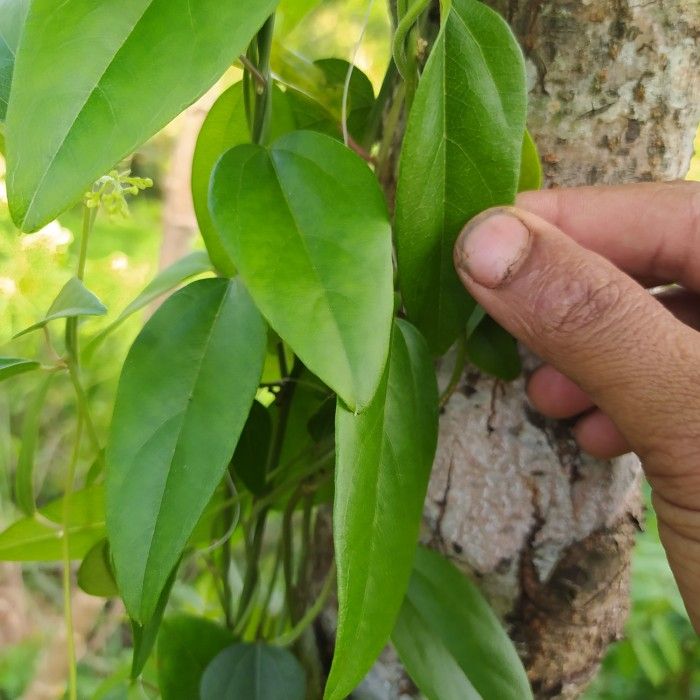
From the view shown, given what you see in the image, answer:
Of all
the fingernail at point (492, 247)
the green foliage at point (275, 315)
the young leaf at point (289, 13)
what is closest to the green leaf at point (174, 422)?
the green foliage at point (275, 315)

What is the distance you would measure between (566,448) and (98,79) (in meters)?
0.37

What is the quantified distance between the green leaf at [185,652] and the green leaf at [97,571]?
0.05 metres

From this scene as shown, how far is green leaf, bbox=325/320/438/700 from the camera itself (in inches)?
11.4

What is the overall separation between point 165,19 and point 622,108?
29cm

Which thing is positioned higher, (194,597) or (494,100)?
(494,100)

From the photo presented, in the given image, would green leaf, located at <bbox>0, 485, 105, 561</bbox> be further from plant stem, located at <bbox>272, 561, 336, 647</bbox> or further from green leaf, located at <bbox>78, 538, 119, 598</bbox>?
plant stem, located at <bbox>272, 561, 336, 647</bbox>

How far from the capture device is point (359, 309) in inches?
11.0

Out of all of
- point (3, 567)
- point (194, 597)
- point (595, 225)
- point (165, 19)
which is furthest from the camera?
point (3, 567)

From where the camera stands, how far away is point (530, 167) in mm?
416

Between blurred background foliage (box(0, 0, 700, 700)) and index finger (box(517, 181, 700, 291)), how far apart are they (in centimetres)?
39

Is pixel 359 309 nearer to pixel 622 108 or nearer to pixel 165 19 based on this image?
pixel 165 19

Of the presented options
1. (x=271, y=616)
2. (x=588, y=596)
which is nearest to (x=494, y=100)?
(x=588, y=596)

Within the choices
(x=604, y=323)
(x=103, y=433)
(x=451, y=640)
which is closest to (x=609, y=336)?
(x=604, y=323)

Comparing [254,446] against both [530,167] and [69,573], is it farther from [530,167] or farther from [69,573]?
[530,167]
